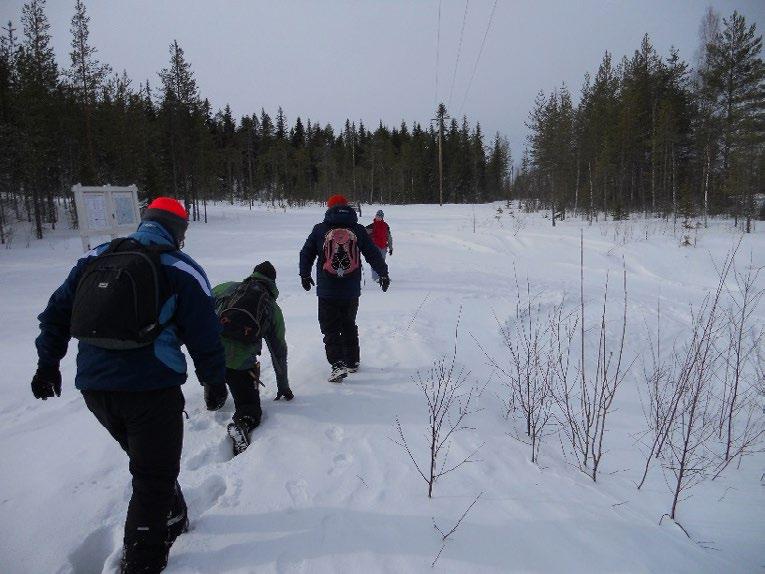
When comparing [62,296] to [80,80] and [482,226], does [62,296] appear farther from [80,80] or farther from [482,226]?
[80,80]

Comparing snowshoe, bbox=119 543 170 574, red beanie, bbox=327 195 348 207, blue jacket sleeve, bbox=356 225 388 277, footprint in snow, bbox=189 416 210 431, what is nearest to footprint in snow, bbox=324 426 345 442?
footprint in snow, bbox=189 416 210 431

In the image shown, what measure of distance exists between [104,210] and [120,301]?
1017 centimetres

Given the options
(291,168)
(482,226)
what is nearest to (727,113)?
(482,226)

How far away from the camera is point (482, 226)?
21.6 meters

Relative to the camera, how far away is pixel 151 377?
196 cm

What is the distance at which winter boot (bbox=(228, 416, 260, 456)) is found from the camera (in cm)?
315

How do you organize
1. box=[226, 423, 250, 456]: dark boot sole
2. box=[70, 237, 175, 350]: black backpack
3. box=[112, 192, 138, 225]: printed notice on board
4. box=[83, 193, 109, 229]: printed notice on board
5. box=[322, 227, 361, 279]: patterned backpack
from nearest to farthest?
box=[70, 237, 175, 350]: black backpack < box=[226, 423, 250, 456]: dark boot sole < box=[322, 227, 361, 279]: patterned backpack < box=[83, 193, 109, 229]: printed notice on board < box=[112, 192, 138, 225]: printed notice on board

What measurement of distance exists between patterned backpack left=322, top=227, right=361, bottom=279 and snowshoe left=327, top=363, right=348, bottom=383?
97 cm

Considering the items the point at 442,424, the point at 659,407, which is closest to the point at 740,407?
the point at 659,407

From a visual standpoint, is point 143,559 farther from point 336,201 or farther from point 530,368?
point 336,201

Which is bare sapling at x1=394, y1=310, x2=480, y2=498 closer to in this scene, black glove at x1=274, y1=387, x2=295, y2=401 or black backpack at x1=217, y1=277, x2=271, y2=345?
Result: black glove at x1=274, y1=387, x2=295, y2=401

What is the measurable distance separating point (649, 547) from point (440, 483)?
4.11 ft

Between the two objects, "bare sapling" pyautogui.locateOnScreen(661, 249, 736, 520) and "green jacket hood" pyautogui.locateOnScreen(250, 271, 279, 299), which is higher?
"green jacket hood" pyautogui.locateOnScreen(250, 271, 279, 299)

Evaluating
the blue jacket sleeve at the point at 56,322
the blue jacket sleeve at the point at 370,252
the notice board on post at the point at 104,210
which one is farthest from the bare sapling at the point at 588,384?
the notice board on post at the point at 104,210
